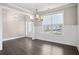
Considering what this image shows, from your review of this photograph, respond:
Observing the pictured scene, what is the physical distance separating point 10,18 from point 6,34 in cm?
81

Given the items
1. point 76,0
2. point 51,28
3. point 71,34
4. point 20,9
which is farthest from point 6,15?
point 76,0

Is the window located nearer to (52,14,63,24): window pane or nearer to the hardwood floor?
(52,14,63,24): window pane

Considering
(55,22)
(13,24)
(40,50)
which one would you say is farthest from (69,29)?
(13,24)

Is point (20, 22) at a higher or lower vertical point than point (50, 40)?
higher

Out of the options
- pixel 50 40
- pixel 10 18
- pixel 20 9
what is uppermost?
pixel 20 9

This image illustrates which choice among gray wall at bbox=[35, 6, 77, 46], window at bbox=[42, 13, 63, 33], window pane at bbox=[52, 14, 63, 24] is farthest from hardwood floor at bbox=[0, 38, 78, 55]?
window pane at bbox=[52, 14, 63, 24]

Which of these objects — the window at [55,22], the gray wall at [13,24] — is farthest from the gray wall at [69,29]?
the gray wall at [13,24]

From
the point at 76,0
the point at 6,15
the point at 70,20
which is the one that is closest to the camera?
the point at 76,0

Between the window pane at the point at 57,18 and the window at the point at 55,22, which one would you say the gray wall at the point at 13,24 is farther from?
the window pane at the point at 57,18

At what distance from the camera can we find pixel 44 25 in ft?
11.6

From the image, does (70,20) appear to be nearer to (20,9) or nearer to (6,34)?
(20,9)

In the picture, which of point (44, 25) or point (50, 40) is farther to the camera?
point (44, 25)

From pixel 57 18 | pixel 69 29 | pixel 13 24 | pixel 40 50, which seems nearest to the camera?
pixel 40 50

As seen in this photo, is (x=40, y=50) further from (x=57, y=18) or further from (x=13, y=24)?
(x=13, y=24)
